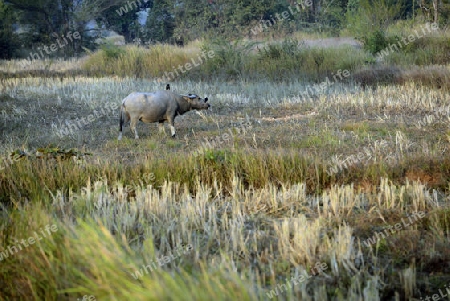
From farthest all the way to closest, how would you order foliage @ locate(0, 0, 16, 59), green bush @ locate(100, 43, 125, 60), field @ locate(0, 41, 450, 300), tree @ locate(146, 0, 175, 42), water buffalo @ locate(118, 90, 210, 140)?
tree @ locate(146, 0, 175, 42) < foliage @ locate(0, 0, 16, 59) < green bush @ locate(100, 43, 125, 60) < water buffalo @ locate(118, 90, 210, 140) < field @ locate(0, 41, 450, 300)

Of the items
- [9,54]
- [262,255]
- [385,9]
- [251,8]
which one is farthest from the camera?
[251,8]

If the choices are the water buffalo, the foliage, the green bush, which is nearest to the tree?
the foliage

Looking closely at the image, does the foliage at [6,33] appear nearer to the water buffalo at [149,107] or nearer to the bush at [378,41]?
the bush at [378,41]

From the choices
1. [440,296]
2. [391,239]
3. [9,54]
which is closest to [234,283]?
[440,296]

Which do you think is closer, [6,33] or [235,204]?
[235,204]

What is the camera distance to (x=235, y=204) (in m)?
5.80

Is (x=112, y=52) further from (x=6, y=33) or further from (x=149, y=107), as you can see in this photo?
(x=149, y=107)

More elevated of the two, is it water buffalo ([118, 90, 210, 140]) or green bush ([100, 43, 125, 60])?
water buffalo ([118, 90, 210, 140])

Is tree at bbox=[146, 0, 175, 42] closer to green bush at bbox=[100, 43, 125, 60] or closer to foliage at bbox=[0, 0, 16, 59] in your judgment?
foliage at bbox=[0, 0, 16, 59]

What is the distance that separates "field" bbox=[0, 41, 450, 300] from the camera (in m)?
3.63

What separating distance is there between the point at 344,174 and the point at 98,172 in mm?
2957

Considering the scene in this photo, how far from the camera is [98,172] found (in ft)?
22.2

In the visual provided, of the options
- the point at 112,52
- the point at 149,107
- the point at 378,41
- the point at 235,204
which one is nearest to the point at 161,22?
the point at 112,52

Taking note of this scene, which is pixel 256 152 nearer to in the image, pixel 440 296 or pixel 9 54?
pixel 440 296
